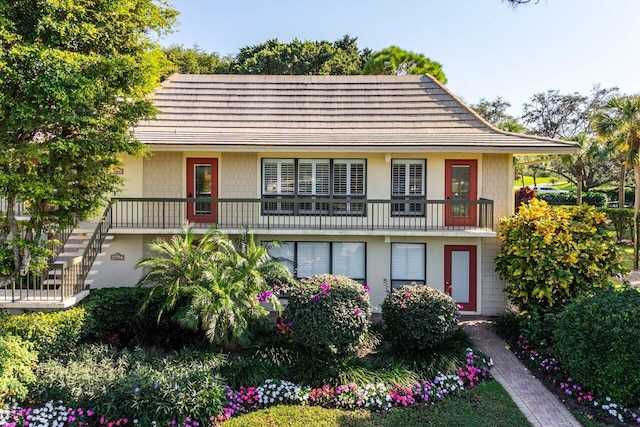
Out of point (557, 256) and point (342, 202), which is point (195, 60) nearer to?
point (342, 202)

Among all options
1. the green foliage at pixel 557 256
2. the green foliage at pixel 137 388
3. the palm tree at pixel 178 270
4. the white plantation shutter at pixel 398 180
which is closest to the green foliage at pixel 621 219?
the green foliage at pixel 557 256

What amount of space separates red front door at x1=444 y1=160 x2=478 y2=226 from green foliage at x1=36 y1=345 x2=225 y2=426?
8.38 m

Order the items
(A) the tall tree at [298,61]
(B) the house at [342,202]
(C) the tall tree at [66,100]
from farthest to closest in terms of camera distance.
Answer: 1. (A) the tall tree at [298,61]
2. (B) the house at [342,202]
3. (C) the tall tree at [66,100]

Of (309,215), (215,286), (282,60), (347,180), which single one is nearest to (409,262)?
(347,180)

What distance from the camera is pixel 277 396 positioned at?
293 inches

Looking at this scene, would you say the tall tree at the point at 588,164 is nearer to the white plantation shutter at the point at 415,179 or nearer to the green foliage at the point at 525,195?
the green foliage at the point at 525,195

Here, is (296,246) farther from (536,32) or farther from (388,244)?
(536,32)

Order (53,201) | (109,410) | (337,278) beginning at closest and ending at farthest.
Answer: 1. (109,410)
2. (53,201)
3. (337,278)

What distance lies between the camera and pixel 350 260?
12.3 metres

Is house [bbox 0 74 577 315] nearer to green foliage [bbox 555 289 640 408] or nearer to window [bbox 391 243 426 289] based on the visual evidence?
window [bbox 391 243 426 289]

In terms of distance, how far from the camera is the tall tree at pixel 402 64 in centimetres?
2383

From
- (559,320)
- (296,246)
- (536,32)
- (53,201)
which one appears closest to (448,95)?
(536,32)

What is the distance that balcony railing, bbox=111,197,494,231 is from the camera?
12.0 meters

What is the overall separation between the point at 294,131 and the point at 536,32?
327 inches
